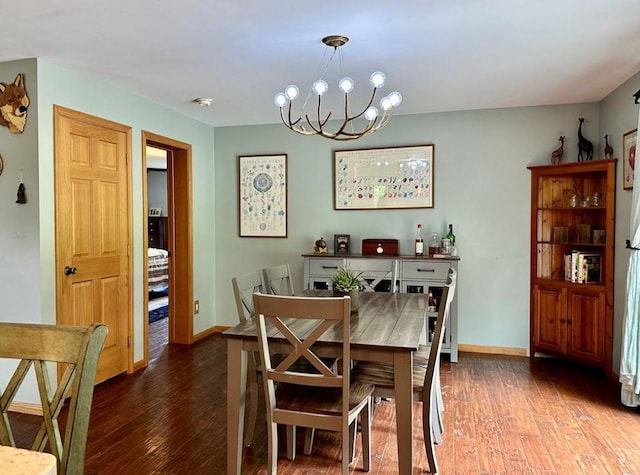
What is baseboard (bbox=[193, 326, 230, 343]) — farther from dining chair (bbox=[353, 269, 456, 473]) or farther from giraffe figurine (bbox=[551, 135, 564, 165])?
giraffe figurine (bbox=[551, 135, 564, 165])

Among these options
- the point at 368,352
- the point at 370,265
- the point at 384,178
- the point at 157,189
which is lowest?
the point at 368,352

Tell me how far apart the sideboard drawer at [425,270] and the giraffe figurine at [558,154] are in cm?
138

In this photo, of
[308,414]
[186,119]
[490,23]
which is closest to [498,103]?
[490,23]

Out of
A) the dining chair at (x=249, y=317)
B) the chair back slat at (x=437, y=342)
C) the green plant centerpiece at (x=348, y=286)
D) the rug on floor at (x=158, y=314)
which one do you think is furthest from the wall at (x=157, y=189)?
the chair back slat at (x=437, y=342)

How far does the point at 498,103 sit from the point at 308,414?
135 inches

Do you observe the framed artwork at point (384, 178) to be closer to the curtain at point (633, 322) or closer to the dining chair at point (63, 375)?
the curtain at point (633, 322)

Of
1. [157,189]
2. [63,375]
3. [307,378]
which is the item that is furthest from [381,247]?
[157,189]

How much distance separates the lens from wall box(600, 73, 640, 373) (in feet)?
11.3

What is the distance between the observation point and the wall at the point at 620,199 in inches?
135

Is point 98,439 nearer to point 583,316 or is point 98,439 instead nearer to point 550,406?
point 550,406

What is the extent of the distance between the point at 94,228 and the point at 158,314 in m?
2.86

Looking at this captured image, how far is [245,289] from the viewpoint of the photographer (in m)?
2.83

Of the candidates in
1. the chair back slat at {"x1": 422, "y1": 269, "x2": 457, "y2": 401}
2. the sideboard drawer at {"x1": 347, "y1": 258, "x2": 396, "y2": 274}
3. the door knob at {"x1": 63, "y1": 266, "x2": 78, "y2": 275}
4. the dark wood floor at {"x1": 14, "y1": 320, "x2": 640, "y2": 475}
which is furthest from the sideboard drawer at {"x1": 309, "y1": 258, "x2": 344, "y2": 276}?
the chair back slat at {"x1": 422, "y1": 269, "x2": 457, "y2": 401}

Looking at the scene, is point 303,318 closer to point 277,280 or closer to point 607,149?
point 277,280
